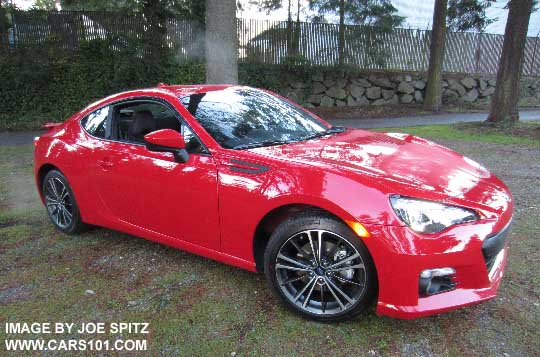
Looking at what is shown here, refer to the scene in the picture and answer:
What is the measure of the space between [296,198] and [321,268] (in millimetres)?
465

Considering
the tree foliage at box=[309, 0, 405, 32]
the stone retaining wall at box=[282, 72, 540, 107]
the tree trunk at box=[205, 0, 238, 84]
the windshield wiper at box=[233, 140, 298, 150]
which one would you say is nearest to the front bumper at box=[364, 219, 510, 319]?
the windshield wiper at box=[233, 140, 298, 150]

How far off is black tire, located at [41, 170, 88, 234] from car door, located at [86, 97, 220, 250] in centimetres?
56

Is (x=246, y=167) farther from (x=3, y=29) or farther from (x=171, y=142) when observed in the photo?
(x=3, y=29)

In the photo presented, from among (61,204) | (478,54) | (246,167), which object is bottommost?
(61,204)

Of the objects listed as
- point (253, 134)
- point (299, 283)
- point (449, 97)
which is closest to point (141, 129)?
point (253, 134)

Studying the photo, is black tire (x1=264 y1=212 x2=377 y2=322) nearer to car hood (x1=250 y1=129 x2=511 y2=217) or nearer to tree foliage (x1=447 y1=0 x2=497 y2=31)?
car hood (x1=250 y1=129 x2=511 y2=217)

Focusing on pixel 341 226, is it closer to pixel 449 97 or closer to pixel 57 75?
pixel 57 75

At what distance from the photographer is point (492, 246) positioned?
2.52 metres

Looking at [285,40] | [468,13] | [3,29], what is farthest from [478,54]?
[3,29]

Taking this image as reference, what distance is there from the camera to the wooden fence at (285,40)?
1304 centimetres

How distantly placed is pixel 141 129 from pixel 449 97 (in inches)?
657

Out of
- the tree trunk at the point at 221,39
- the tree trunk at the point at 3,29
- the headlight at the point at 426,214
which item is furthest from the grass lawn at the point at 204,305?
the tree trunk at the point at 3,29

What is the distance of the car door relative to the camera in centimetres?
310

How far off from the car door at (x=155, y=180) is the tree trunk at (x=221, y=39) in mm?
4723
